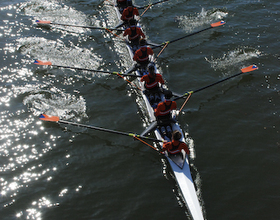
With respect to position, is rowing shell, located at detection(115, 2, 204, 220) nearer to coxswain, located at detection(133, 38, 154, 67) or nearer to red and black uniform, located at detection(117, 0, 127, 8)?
coxswain, located at detection(133, 38, 154, 67)

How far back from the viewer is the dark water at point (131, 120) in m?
9.02

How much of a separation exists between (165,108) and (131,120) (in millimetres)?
2362

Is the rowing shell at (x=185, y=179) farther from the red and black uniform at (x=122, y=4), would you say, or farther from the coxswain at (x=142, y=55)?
the red and black uniform at (x=122, y=4)

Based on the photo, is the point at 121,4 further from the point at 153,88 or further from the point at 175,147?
the point at 175,147

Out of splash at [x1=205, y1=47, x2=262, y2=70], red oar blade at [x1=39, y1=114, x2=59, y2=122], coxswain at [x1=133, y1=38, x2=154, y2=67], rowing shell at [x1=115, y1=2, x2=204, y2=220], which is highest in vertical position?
coxswain at [x1=133, y1=38, x2=154, y2=67]

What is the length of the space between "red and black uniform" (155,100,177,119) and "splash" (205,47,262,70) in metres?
5.86

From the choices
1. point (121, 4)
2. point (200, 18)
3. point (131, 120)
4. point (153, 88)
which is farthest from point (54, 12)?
point (131, 120)

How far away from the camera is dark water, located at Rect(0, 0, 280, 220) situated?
29.6 feet

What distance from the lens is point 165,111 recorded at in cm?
1055

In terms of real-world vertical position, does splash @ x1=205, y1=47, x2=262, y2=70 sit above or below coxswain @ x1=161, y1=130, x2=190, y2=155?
above

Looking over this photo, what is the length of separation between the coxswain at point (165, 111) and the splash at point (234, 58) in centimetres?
585

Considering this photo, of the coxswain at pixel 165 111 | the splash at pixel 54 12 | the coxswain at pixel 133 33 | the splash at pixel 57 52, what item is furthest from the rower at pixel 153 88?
the splash at pixel 54 12

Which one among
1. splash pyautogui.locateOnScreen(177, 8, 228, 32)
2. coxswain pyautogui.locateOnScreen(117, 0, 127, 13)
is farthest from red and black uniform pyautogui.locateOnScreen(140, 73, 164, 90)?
coxswain pyautogui.locateOnScreen(117, 0, 127, 13)

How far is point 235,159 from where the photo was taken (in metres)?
10.1
